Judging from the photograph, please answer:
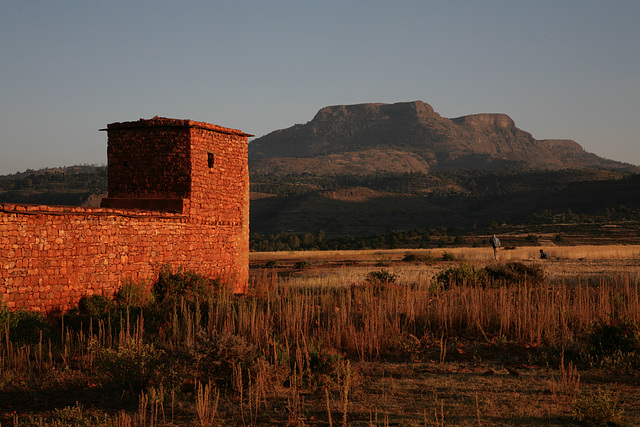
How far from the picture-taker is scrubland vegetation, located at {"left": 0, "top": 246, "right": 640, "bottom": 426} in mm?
7207

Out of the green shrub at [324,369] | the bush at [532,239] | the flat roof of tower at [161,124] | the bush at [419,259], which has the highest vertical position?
the flat roof of tower at [161,124]

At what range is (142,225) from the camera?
46.6ft

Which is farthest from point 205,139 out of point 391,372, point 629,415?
point 629,415

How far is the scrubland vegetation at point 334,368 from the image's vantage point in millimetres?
7207

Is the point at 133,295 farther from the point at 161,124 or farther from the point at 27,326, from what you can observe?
the point at 161,124

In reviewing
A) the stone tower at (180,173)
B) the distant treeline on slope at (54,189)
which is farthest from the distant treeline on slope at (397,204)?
the stone tower at (180,173)

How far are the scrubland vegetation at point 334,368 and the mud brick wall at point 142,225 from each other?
1.95 ft

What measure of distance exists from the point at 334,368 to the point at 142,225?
730 cm

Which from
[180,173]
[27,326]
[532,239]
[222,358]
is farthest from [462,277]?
[532,239]

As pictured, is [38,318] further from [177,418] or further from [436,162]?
[436,162]

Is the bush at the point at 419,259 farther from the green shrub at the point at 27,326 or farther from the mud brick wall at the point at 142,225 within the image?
the green shrub at the point at 27,326

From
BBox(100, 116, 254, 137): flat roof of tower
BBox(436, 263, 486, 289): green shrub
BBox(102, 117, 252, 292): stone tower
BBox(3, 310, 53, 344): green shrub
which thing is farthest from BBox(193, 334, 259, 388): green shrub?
BBox(436, 263, 486, 289): green shrub

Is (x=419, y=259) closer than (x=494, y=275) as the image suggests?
No

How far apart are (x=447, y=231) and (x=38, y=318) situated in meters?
51.2
